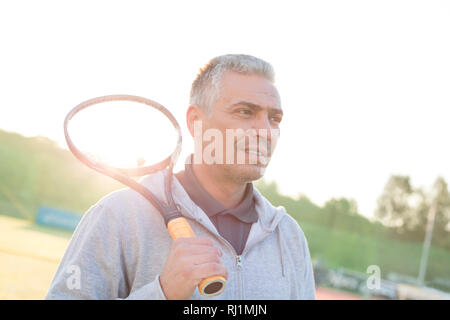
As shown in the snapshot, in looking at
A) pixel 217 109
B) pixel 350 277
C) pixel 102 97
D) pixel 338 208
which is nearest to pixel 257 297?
pixel 217 109

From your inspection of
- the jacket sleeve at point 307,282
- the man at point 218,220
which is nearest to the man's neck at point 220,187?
the man at point 218,220

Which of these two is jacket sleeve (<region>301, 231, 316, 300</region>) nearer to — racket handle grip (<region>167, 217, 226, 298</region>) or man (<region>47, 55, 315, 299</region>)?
man (<region>47, 55, 315, 299</region>)

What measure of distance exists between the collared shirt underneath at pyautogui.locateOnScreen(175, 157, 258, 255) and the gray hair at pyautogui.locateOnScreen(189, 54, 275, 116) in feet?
1.14

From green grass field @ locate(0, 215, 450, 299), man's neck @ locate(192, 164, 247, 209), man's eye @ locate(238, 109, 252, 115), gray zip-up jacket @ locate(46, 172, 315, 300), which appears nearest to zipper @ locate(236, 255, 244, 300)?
gray zip-up jacket @ locate(46, 172, 315, 300)

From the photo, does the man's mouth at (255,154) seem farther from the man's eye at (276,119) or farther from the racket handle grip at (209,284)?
the racket handle grip at (209,284)

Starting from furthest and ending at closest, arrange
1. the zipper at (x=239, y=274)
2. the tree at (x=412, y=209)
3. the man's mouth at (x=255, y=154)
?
1. the tree at (x=412, y=209)
2. the man's mouth at (x=255, y=154)
3. the zipper at (x=239, y=274)

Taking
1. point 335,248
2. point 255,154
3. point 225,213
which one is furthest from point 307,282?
point 335,248

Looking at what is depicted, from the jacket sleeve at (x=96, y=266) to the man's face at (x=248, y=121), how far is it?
0.59 metres

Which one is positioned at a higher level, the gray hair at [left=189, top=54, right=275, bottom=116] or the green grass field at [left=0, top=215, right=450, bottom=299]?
the gray hair at [left=189, top=54, right=275, bottom=116]

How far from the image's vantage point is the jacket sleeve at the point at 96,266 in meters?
1.78

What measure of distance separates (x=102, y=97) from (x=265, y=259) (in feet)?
3.62

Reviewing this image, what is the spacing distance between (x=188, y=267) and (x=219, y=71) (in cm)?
102

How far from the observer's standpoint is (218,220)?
2197 millimetres

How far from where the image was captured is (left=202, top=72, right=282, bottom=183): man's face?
214cm
